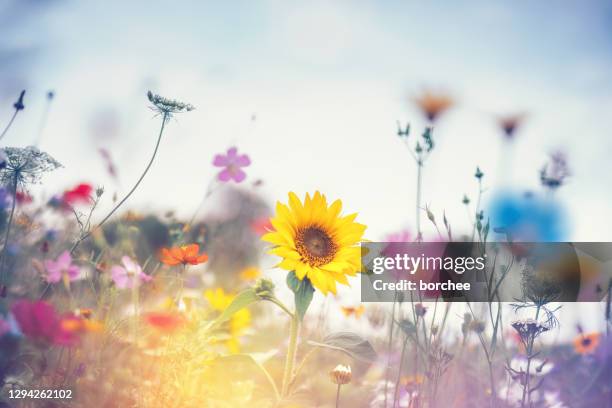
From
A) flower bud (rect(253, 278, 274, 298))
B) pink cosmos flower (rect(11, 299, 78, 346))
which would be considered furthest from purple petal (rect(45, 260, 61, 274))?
flower bud (rect(253, 278, 274, 298))

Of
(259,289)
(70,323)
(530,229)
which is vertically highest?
(530,229)

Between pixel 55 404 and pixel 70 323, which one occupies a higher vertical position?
pixel 70 323

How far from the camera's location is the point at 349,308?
271 cm

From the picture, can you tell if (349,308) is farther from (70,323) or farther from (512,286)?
(70,323)

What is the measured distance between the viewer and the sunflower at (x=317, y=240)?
50.3 inches

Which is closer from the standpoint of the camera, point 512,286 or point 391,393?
point 512,286

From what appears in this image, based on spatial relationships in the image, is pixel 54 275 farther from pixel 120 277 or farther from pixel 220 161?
pixel 220 161

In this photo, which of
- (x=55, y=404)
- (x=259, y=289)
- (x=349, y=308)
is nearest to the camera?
(x=55, y=404)

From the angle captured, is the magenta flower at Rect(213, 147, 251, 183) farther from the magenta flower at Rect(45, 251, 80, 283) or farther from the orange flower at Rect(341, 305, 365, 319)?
the orange flower at Rect(341, 305, 365, 319)

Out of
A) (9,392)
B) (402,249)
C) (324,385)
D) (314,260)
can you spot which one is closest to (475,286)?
(402,249)

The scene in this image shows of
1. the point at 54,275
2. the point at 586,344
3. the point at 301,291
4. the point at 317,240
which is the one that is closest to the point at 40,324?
the point at 54,275

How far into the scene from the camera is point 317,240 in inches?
55.1

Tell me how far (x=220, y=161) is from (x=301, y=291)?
0.99 m

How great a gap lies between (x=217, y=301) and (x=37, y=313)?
1225 millimetres
